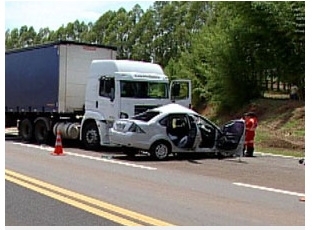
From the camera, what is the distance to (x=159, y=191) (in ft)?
35.2

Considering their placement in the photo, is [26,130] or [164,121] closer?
[164,121]

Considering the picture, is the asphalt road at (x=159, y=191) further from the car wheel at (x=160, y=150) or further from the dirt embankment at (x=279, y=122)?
the dirt embankment at (x=279, y=122)

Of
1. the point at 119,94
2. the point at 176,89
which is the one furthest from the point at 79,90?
the point at 176,89

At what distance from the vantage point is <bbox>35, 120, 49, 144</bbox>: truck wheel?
23.6m

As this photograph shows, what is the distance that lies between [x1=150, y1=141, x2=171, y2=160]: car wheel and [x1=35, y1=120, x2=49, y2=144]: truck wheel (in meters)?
7.70

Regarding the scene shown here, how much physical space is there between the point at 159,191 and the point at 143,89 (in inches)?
370

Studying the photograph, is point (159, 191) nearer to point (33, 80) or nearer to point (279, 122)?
point (33, 80)

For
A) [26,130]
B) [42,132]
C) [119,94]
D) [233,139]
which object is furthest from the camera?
[26,130]

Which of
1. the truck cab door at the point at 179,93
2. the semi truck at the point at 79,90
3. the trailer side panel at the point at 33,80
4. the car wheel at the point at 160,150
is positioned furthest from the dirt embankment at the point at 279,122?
the trailer side panel at the point at 33,80

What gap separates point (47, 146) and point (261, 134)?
924 cm

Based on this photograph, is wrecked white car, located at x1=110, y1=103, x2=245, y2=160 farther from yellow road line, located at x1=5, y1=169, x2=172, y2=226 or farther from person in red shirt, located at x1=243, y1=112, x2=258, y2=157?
yellow road line, located at x1=5, y1=169, x2=172, y2=226

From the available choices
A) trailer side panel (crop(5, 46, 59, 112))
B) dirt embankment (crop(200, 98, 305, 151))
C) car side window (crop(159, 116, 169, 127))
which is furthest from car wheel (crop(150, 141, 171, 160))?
trailer side panel (crop(5, 46, 59, 112))

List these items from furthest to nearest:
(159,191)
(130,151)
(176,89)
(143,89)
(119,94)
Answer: (176,89), (143,89), (119,94), (130,151), (159,191)
